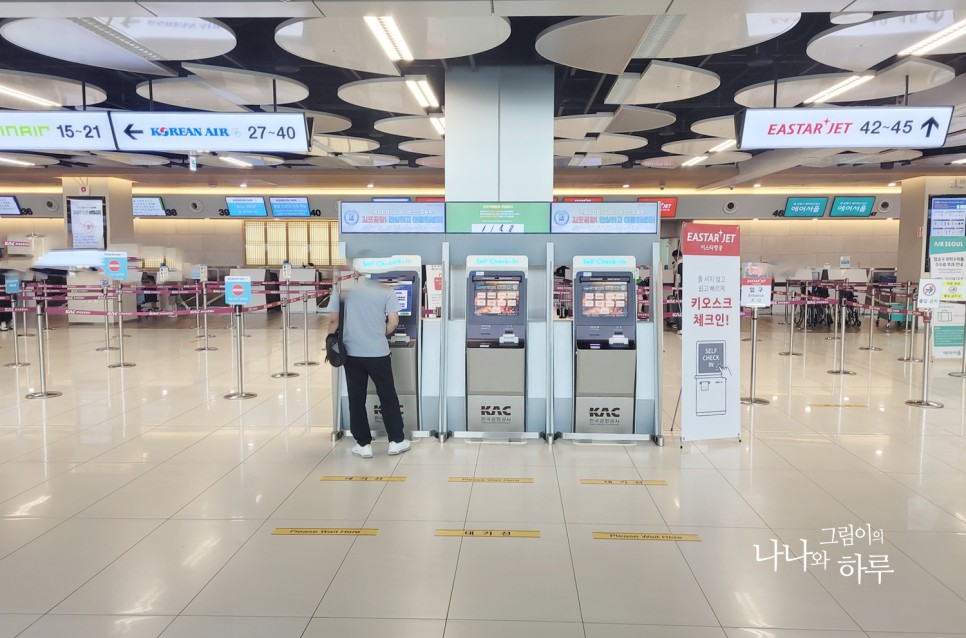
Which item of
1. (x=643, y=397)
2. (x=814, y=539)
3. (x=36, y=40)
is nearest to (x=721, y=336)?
(x=643, y=397)

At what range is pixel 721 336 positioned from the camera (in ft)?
17.9

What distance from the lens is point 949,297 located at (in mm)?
7113

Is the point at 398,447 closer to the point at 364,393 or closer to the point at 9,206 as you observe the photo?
the point at 364,393

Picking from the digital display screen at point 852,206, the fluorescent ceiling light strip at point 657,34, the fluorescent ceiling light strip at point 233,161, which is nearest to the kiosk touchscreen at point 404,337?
the fluorescent ceiling light strip at point 657,34

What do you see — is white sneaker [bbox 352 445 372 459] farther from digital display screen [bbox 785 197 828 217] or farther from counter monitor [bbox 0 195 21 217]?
counter monitor [bbox 0 195 21 217]

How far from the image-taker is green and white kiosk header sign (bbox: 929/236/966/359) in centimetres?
711

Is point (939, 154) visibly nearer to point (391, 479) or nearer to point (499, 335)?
point (499, 335)

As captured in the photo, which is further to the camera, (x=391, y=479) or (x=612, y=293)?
(x=612, y=293)

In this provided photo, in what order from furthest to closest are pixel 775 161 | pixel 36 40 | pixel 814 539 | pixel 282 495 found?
pixel 775 161 → pixel 36 40 → pixel 282 495 → pixel 814 539

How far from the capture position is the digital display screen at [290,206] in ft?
55.6

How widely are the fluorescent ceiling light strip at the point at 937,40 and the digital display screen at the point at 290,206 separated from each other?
538 inches

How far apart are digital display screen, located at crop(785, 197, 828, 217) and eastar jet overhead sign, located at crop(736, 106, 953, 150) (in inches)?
443

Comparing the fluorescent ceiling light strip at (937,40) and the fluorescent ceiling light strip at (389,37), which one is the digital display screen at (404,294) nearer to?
the fluorescent ceiling light strip at (389,37)

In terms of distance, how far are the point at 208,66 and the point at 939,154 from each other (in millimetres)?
13077
